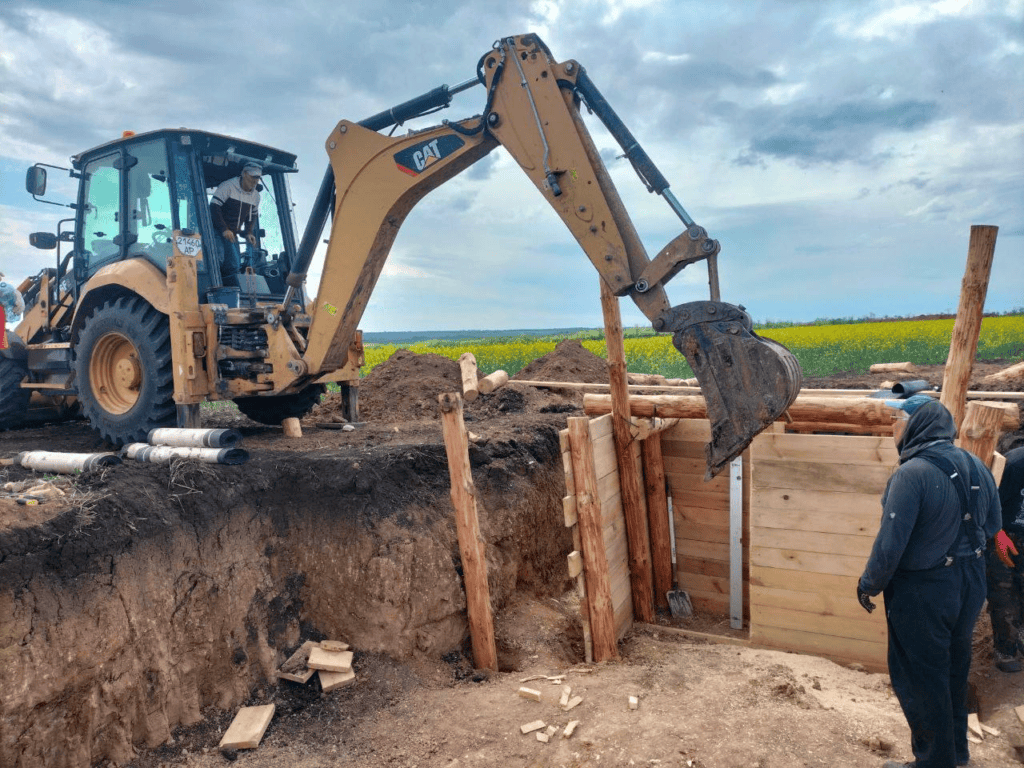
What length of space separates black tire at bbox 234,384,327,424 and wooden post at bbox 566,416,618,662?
15.3 ft

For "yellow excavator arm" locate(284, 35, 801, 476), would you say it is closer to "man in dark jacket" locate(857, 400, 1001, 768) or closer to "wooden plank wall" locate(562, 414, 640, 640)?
"man in dark jacket" locate(857, 400, 1001, 768)

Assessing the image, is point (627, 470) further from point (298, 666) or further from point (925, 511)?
point (298, 666)

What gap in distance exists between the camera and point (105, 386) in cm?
799

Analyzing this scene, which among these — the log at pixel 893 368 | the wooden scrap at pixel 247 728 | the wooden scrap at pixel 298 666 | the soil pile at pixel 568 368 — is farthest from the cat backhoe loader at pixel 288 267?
the log at pixel 893 368

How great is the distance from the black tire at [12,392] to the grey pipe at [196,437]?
13.0 feet

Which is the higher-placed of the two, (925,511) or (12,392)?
(12,392)

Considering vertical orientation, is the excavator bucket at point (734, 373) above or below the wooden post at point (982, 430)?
above

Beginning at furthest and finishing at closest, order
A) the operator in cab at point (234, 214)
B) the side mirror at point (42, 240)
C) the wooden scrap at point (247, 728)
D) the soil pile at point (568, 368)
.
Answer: the soil pile at point (568, 368), the side mirror at point (42, 240), the operator in cab at point (234, 214), the wooden scrap at point (247, 728)

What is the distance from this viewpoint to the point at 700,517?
7207 millimetres

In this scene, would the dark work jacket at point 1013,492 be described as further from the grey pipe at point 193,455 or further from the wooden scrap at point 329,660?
the grey pipe at point 193,455

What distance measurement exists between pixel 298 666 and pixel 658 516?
3766mm

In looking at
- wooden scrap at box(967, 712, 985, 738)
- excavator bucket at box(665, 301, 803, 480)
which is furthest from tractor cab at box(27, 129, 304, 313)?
wooden scrap at box(967, 712, 985, 738)

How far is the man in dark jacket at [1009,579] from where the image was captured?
518cm

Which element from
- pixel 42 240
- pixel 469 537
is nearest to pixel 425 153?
pixel 469 537
